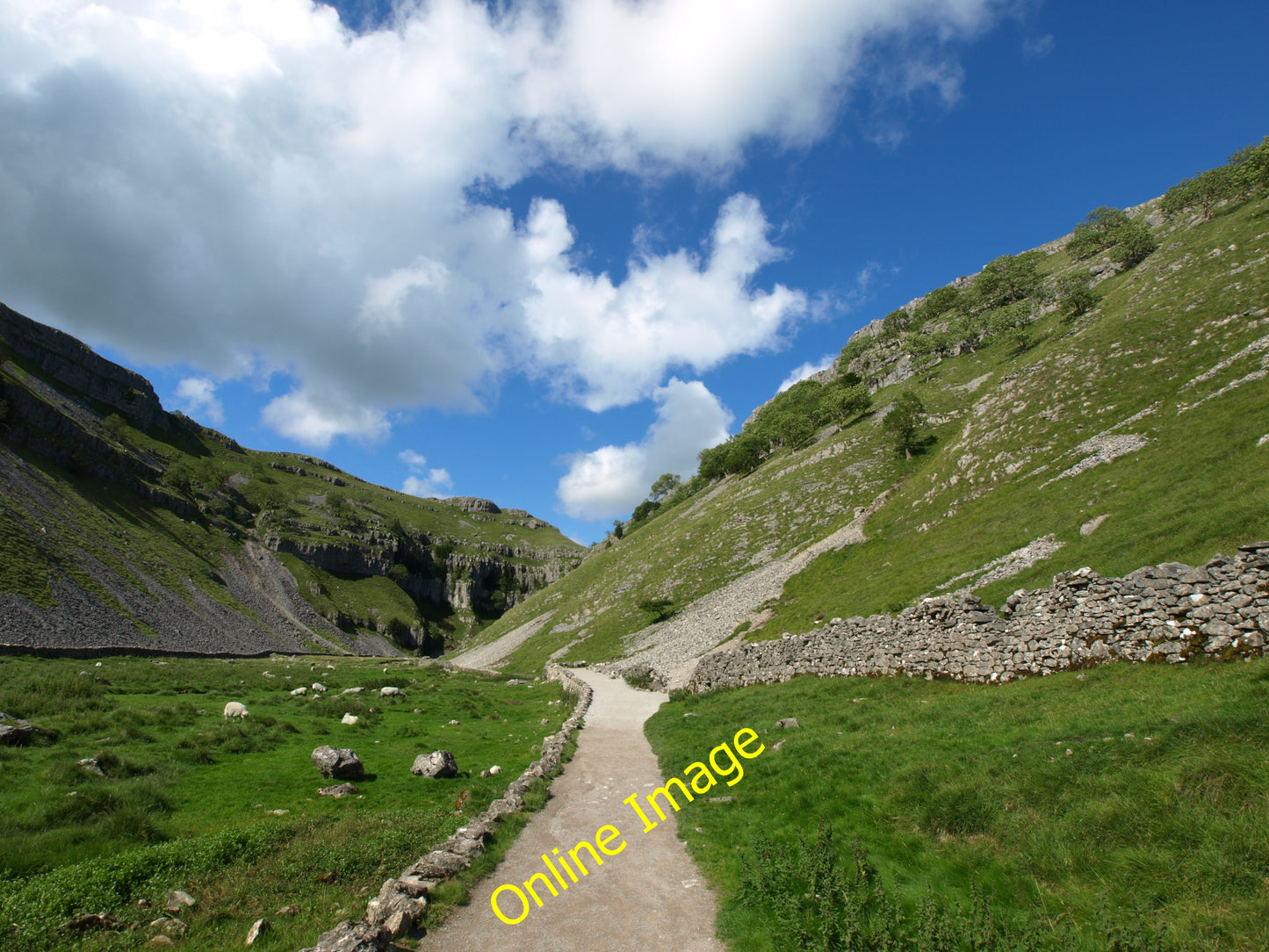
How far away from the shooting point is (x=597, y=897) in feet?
A: 31.5

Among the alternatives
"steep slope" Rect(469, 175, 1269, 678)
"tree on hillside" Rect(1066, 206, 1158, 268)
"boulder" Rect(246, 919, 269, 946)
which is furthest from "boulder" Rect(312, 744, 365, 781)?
"tree on hillside" Rect(1066, 206, 1158, 268)

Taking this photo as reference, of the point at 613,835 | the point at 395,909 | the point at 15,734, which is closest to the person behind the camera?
the point at 395,909

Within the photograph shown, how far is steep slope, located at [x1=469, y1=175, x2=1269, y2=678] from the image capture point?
23.2 meters

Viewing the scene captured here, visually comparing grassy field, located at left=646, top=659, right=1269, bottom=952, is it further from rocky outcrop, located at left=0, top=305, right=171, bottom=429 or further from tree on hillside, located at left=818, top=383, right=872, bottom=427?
rocky outcrop, located at left=0, top=305, right=171, bottom=429

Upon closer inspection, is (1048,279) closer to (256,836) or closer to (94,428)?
(256,836)

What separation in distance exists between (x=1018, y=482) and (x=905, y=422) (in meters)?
27.4

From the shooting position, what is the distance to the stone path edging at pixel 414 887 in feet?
23.7

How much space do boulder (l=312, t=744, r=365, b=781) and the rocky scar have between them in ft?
27.5

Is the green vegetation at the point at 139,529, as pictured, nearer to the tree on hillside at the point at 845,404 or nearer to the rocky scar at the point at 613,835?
the rocky scar at the point at 613,835

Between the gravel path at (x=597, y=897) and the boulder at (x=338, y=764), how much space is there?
6.34 metres

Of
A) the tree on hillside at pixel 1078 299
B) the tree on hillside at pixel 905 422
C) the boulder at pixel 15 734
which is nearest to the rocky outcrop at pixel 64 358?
the boulder at pixel 15 734

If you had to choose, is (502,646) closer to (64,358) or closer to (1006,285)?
(1006,285)

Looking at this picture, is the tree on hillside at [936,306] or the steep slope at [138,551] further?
the tree on hillside at [936,306]

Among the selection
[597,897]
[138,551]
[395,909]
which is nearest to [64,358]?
[138,551]
